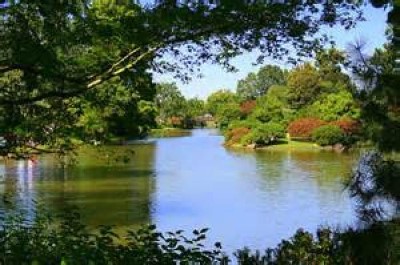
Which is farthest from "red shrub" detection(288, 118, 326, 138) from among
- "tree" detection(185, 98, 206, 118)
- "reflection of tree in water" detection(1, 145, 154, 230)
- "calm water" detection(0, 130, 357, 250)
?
"tree" detection(185, 98, 206, 118)

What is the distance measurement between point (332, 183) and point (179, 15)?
1750 cm

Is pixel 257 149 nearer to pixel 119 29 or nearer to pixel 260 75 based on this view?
pixel 119 29

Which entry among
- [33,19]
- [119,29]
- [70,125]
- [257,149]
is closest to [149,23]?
[119,29]

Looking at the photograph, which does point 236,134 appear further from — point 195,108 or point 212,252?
point 195,108

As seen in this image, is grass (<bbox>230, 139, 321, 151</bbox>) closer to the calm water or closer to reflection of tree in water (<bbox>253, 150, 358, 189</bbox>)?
reflection of tree in water (<bbox>253, 150, 358, 189</bbox>)

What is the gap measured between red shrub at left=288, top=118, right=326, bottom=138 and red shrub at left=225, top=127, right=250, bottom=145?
123 inches

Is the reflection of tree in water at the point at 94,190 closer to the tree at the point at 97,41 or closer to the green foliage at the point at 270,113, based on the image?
the tree at the point at 97,41

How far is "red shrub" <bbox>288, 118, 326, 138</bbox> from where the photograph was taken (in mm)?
42816

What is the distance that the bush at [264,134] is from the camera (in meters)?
42.6

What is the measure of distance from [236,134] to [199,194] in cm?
2673

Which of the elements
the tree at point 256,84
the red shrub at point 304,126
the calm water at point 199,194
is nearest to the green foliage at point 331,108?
the red shrub at point 304,126

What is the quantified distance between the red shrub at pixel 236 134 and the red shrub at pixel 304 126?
10.2 ft

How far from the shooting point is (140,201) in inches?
684

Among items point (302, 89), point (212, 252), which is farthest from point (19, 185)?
point (302, 89)
